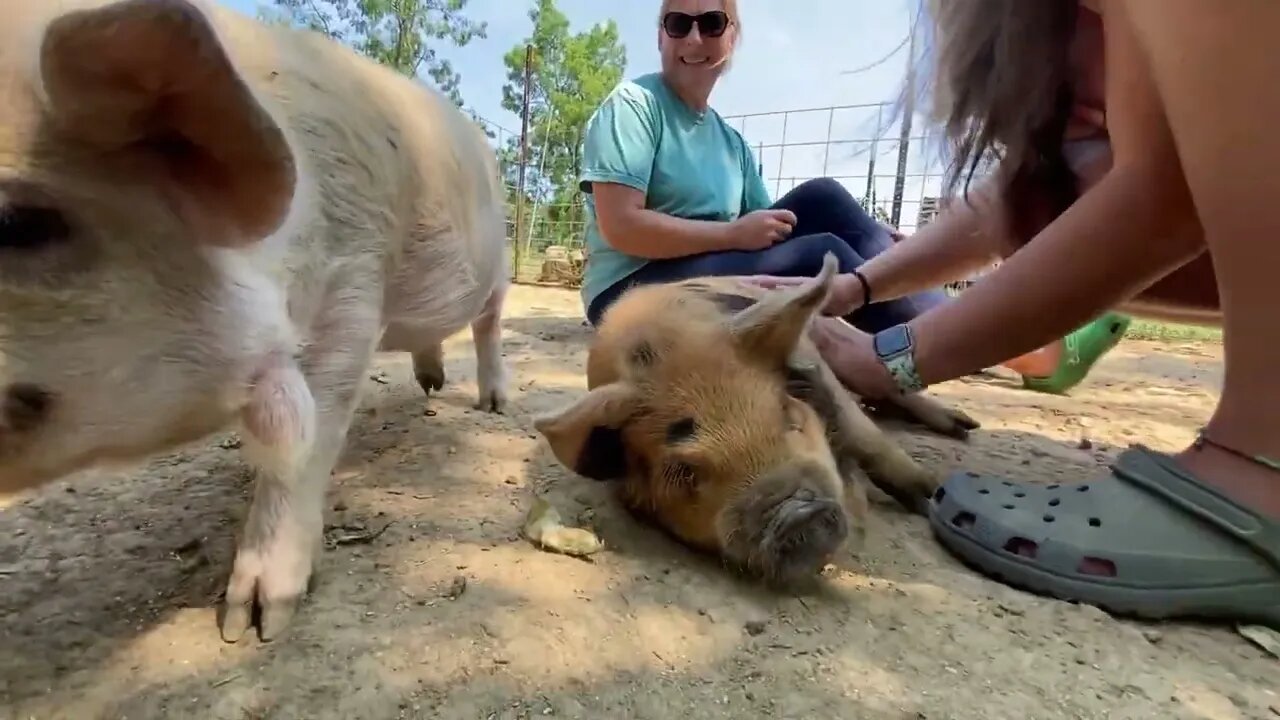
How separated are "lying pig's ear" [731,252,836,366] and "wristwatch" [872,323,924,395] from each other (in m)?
0.30

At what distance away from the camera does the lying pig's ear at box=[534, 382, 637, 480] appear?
1393 millimetres

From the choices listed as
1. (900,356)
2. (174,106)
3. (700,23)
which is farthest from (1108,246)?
(700,23)

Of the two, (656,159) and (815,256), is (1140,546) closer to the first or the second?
(815,256)

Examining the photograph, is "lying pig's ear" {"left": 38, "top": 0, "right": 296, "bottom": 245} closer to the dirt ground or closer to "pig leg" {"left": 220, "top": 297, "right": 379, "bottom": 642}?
"pig leg" {"left": 220, "top": 297, "right": 379, "bottom": 642}

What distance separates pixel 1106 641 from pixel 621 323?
0.98 meters

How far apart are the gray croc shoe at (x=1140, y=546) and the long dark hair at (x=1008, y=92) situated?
751 mm

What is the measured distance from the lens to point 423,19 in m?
12.3

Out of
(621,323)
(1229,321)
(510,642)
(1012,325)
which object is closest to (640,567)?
(510,642)

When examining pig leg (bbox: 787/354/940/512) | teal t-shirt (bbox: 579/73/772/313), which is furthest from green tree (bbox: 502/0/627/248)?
pig leg (bbox: 787/354/940/512)

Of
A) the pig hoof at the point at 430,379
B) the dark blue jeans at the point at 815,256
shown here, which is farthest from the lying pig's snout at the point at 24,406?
the dark blue jeans at the point at 815,256

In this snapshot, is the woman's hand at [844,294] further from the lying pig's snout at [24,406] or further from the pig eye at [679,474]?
the lying pig's snout at [24,406]

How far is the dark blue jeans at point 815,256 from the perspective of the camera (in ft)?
8.34

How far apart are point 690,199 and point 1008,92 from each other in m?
1.24

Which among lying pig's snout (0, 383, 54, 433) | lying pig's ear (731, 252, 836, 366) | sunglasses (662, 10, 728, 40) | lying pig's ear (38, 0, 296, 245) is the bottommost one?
lying pig's snout (0, 383, 54, 433)
